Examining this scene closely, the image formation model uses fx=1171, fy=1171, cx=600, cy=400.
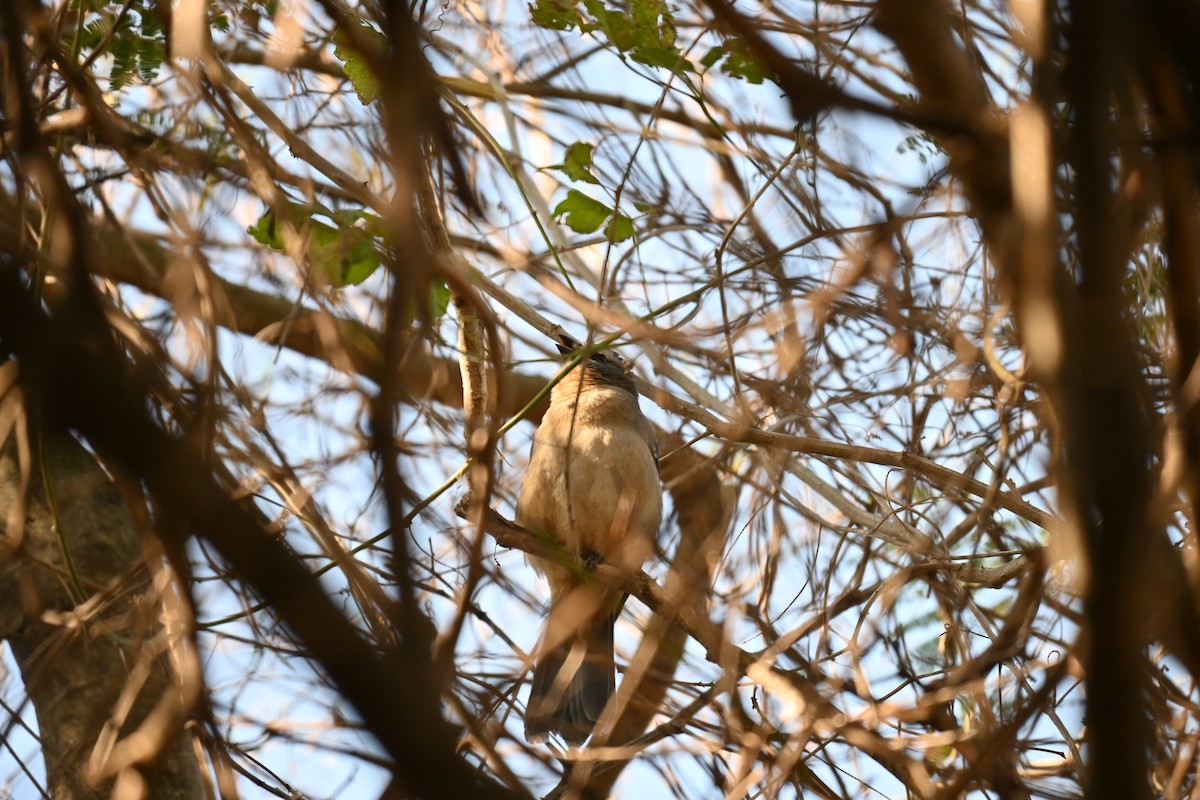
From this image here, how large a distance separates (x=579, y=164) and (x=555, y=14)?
1.47 ft

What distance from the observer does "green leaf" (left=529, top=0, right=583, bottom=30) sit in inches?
137

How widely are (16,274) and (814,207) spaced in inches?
115

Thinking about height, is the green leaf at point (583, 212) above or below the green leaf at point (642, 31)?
below

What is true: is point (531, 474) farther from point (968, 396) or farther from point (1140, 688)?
point (1140, 688)

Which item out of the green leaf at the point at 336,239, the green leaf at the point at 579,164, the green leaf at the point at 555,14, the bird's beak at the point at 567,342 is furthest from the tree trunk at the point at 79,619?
the green leaf at the point at 555,14

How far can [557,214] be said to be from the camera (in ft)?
11.3

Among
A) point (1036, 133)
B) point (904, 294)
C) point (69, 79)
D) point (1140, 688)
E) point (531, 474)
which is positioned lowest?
point (1140, 688)

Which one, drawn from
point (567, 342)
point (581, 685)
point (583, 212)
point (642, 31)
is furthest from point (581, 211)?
point (581, 685)

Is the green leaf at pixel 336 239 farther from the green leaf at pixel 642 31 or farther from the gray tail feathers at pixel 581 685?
the gray tail feathers at pixel 581 685

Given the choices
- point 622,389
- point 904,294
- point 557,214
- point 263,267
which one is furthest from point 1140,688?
point 622,389

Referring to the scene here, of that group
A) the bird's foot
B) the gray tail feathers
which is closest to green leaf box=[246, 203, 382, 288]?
the gray tail feathers

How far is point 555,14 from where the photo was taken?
11.4 ft

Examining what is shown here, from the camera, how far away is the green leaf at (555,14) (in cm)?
349

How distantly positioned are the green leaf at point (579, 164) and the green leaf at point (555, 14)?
0.36 metres
